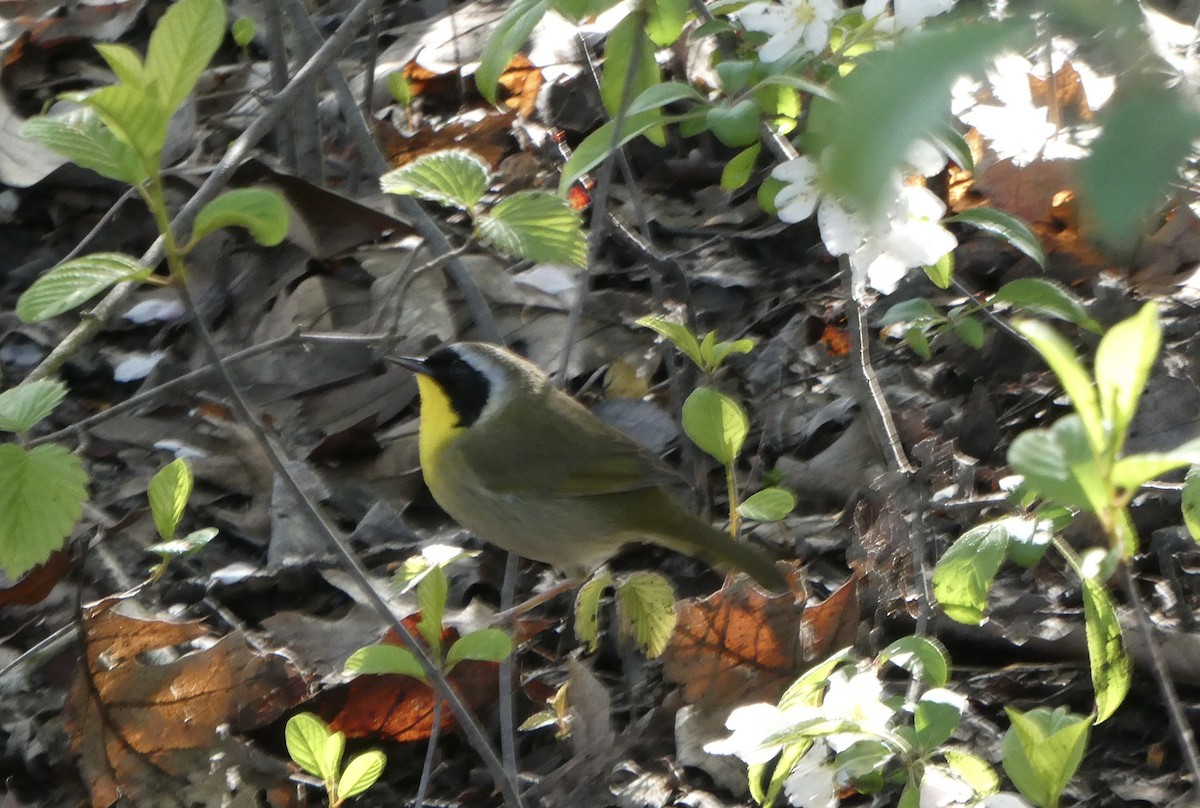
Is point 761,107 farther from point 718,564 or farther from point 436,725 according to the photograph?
point 436,725

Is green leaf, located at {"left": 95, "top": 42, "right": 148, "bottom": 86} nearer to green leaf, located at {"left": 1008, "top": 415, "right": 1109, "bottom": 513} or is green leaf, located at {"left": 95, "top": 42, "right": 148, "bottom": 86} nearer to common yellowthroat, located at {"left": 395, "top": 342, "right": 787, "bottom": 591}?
green leaf, located at {"left": 1008, "top": 415, "right": 1109, "bottom": 513}

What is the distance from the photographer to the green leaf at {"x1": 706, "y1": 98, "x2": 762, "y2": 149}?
271 centimetres

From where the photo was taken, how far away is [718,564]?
11.9ft

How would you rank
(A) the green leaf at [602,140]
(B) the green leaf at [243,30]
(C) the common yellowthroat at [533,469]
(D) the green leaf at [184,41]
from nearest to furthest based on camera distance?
1. (D) the green leaf at [184,41]
2. (A) the green leaf at [602,140]
3. (C) the common yellowthroat at [533,469]
4. (B) the green leaf at [243,30]

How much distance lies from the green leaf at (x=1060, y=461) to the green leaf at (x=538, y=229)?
5.11 ft

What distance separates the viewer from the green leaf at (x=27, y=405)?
2.59 metres

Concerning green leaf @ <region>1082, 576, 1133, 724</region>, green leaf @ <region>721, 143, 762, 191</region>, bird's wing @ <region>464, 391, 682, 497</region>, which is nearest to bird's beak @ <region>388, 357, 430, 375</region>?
bird's wing @ <region>464, 391, 682, 497</region>

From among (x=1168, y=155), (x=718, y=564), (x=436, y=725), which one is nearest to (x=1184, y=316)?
(x=718, y=564)

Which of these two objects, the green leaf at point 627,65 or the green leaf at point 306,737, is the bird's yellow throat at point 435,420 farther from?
the green leaf at point 306,737

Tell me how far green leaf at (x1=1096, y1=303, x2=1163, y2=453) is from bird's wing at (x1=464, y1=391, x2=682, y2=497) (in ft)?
8.46

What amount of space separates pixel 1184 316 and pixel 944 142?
2.04 m

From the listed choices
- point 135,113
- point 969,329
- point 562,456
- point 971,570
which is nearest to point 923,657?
point 971,570

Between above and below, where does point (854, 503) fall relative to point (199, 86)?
below

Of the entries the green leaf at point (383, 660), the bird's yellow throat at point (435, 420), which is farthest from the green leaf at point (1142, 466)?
the bird's yellow throat at point (435, 420)
